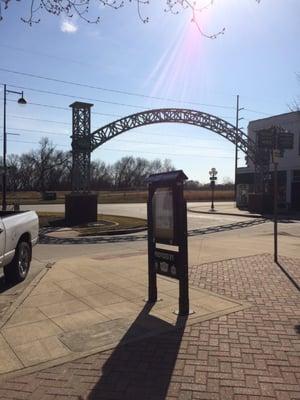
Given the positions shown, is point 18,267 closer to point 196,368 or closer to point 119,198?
point 196,368

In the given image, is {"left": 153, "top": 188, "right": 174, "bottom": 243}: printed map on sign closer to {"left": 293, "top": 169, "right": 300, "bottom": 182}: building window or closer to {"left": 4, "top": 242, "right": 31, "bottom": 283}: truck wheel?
{"left": 4, "top": 242, "right": 31, "bottom": 283}: truck wheel

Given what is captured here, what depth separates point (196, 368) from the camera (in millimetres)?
Result: 4711

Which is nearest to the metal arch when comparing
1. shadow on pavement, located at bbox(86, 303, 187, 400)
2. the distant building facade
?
the distant building facade

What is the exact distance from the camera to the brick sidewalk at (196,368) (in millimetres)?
4195

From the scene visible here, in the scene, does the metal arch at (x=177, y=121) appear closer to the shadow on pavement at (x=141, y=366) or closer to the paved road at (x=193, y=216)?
the paved road at (x=193, y=216)

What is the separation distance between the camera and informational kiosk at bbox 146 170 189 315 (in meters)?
6.63

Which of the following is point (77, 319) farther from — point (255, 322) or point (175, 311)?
point (255, 322)

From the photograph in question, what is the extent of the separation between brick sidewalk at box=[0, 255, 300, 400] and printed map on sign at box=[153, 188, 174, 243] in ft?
4.51

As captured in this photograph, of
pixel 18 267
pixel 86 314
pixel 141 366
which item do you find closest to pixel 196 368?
pixel 141 366

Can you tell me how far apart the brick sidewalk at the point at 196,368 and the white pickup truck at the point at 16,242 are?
145 inches

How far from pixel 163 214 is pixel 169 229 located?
0.87 feet

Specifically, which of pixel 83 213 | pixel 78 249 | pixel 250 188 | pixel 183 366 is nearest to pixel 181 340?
pixel 183 366

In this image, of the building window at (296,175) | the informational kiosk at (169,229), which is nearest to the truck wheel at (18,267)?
the informational kiosk at (169,229)

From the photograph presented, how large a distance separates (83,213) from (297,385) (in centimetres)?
2130
